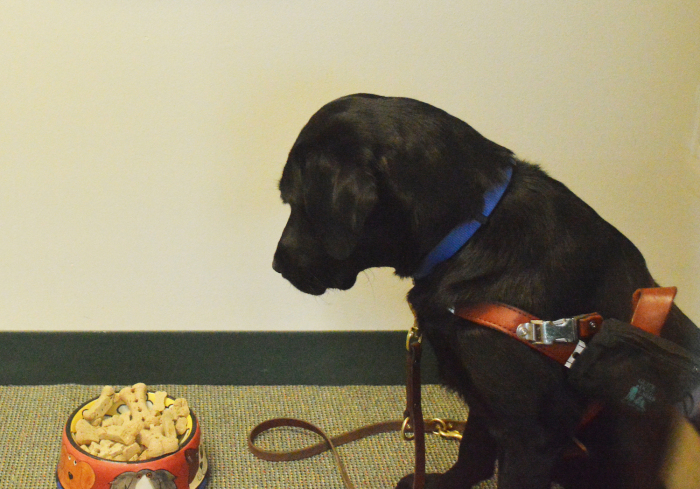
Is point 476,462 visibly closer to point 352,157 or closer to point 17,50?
point 352,157

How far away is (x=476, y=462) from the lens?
1333mm

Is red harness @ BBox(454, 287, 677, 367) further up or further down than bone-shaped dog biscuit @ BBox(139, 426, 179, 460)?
further up

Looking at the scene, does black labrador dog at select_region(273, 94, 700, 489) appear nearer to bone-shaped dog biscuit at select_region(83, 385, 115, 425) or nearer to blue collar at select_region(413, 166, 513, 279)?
blue collar at select_region(413, 166, 513, 279)

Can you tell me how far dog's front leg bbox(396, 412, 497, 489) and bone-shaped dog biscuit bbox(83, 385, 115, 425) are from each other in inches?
25.6

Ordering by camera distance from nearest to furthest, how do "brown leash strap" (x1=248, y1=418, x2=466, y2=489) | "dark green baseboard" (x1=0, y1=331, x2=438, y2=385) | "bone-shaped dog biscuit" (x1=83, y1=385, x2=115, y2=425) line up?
"bone-shaped dog biscuit" (x1=83, y1=385, x2=115, y2=425) < "brown leash strap" (x1=248, y1=418, x2=466, y2=489) < "dark green baseboard" (x1=0, y1=331, x2=438, y2=385)

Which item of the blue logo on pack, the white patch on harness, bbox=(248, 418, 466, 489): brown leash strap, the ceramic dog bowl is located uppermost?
the white patch on harness

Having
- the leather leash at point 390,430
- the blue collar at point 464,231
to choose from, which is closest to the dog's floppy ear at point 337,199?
the blue collar at point 464,231

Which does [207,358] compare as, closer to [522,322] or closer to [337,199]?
[337,199]

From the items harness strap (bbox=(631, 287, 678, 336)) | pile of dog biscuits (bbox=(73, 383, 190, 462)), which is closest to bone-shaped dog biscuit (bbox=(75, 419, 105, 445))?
pile of dog biscuits (bbox=(73, 383, 190, 462))

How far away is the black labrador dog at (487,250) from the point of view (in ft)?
3.24

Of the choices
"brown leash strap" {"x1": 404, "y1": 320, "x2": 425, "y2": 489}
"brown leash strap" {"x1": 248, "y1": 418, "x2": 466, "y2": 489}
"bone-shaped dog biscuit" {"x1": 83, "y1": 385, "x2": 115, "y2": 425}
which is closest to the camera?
"brown leash strap" {"x1": 404, "y1": 320, "x2": 425, "y2": 489}

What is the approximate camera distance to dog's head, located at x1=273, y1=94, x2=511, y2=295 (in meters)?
0.99

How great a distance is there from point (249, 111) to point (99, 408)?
2.42ft

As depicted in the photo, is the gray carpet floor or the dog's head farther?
the gray carpet floor
